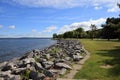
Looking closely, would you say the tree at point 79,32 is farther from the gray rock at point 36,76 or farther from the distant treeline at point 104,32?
the gray rock at point 36,76

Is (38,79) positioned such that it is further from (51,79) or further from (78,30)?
(78,30)

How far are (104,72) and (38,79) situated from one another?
13.3 ft

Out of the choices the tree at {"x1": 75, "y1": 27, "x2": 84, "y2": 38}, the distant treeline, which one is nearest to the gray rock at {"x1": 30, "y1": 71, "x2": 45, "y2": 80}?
the distant treeline

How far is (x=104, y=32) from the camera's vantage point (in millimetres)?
85000

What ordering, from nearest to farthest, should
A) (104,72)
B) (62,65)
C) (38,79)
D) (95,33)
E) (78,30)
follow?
(38,79) < (104,72) < (62,65) < (95,33) < (78,30)

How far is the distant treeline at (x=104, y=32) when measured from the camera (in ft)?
180

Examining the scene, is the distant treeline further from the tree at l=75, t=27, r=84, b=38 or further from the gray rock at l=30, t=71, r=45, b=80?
the gray rock at l=30, t=71, r=45, b=80

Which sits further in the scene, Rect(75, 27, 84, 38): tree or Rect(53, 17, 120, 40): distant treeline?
Rect(75, 27, 84, 38): tree

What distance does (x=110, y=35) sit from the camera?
274 ft

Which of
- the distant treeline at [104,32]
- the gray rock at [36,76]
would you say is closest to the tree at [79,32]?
the distant treeline at [104,32]

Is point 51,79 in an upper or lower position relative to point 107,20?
lower

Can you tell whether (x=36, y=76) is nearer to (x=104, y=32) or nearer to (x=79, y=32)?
(x=104, y=32)

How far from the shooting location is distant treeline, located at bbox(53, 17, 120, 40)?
54.7 m

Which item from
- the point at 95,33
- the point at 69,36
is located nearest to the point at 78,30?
the point at 69,36
